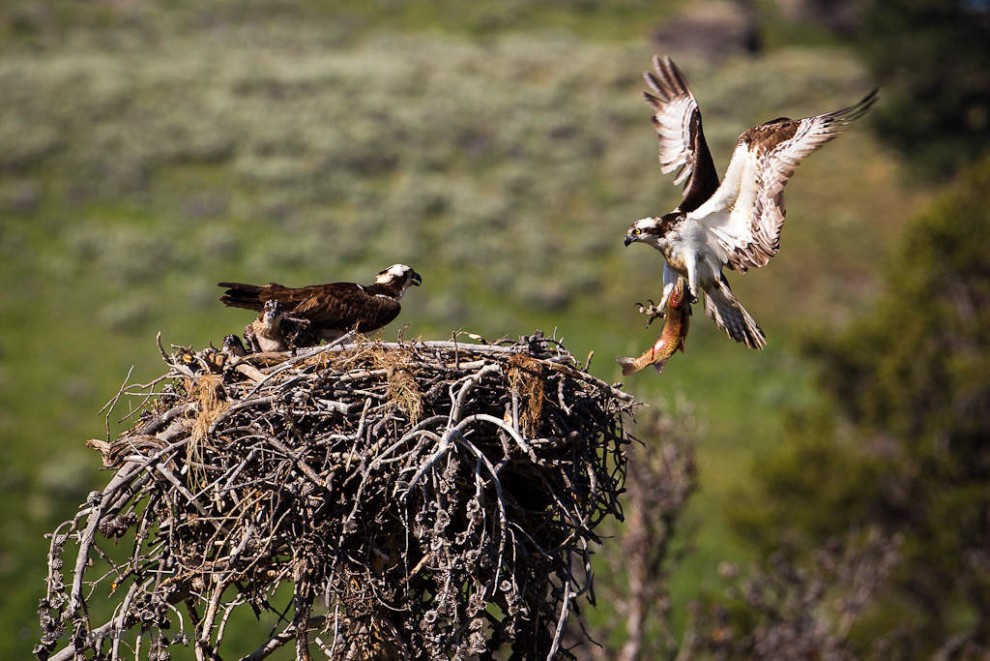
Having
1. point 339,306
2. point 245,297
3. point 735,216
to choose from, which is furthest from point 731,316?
point 245,297

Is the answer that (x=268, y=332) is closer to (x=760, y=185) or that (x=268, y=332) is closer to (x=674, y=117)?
(x=760, y=185)

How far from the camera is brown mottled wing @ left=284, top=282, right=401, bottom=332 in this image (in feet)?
22.1

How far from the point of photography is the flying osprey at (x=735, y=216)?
6.44 meters

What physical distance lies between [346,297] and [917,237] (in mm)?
17071

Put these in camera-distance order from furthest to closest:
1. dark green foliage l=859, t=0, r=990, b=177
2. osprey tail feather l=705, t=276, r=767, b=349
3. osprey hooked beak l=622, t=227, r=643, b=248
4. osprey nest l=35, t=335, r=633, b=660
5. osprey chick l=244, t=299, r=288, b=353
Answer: dark green foliage l=859, t=0, r=990, b=177 < osprey tail feather l=705, t=276, r=767, b=349 < osprey hooked beak l=622, t=227, r=643, b=248 < osprey chick l=244, t=299, r=288, b=353 < osprey nest l=35, t=335, r=633, b=660

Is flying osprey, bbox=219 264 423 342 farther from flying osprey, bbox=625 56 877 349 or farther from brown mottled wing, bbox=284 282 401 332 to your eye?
flying osprey, bbox=625 56 877 349

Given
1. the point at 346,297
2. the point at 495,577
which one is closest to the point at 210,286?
the point at 346,297

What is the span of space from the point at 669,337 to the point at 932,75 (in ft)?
130

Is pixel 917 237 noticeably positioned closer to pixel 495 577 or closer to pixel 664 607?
pixel 664 607

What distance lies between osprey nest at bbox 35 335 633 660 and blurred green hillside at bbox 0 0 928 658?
13.7 m

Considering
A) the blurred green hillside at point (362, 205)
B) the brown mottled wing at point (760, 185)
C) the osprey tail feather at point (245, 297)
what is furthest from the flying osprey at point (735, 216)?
the blurred green hillside at point (362, 205)

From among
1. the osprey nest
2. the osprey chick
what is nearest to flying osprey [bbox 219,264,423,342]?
the osprey chick

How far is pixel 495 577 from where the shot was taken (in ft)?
16.5

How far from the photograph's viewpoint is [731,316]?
687cm
